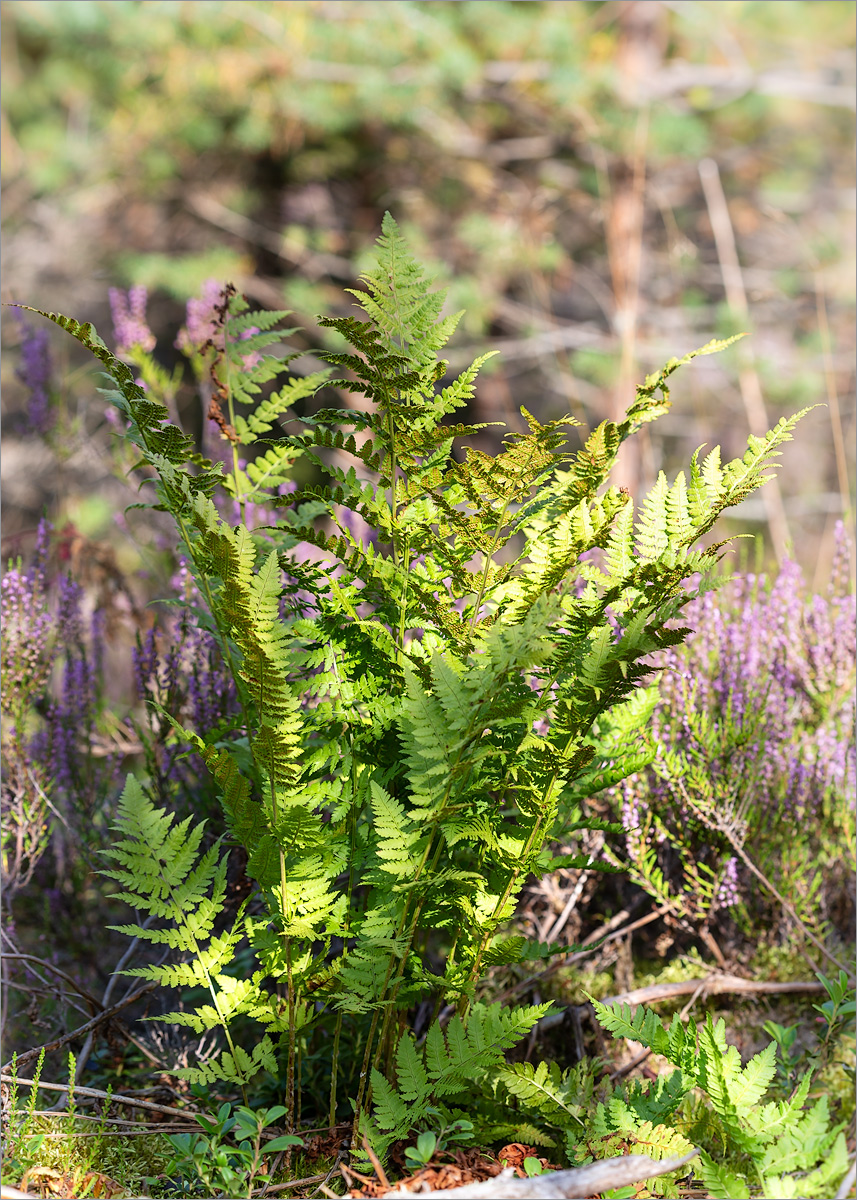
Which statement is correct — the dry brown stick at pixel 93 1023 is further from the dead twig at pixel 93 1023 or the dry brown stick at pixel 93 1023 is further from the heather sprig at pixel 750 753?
the heather sprig at pixel 750 753

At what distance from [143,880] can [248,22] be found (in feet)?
16.6

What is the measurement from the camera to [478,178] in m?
5.70

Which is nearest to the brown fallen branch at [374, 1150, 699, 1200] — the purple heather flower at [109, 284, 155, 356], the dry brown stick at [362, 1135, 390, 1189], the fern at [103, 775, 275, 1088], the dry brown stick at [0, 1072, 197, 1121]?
the dry brown stick at [362, 1135, 390, 1189]

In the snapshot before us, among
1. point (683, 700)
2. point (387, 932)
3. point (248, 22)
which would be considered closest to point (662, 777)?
point (683, 700)

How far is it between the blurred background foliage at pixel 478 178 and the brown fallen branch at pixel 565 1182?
351 cm

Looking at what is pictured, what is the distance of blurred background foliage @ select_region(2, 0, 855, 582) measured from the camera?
4945 millimetres

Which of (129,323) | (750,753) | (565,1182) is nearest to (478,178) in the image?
(129,323)

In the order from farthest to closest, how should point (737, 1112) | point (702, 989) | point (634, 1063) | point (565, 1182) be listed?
point (702, 989), point (634, 1063), point (737, 1112), point (565, 1182)

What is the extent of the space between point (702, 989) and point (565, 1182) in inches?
26.1

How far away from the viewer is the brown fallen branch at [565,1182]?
3.33ft

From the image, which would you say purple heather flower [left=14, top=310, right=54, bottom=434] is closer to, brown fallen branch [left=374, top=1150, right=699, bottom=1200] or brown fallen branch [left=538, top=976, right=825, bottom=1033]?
brown fallen branch [left=538, top=976, right=825, bottom=1033]

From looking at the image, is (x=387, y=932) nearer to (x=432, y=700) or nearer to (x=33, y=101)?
(x=432, y=700)

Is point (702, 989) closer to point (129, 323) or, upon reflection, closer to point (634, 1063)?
point (634, 1063)

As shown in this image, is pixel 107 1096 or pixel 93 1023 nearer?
pixel 107 1096
